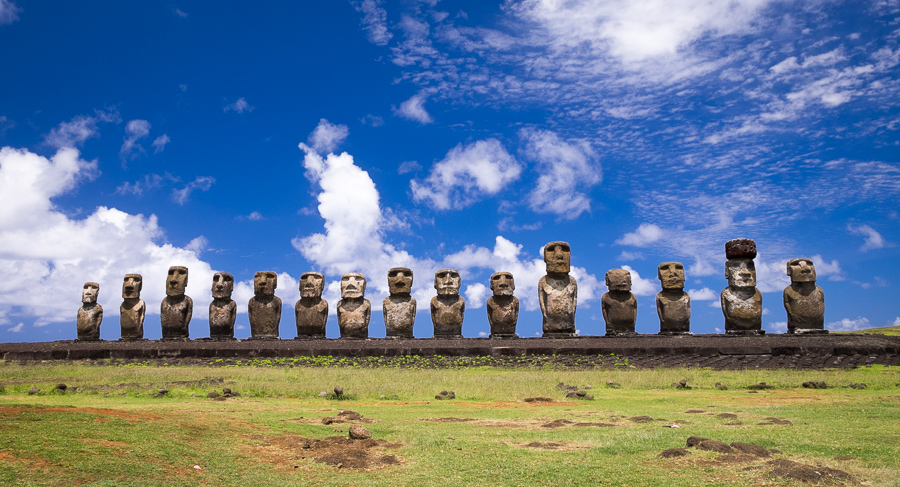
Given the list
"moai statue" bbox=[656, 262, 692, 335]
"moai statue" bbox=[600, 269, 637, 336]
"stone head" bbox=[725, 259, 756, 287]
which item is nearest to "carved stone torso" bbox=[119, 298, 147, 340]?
"moai statue" bbox=[600, 269, 637, 336]

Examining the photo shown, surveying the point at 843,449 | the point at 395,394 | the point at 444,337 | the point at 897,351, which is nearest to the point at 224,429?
the point at 395,394

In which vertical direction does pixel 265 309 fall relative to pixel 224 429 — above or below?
above

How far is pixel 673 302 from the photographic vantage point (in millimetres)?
22891

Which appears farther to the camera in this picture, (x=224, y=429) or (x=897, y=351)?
(x=897, y=351)

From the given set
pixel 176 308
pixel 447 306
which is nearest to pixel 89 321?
pixel 176 308

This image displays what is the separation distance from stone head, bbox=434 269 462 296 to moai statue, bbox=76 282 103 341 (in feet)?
46.9

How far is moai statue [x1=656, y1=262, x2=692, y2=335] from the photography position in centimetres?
2278

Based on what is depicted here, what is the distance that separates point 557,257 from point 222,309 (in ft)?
42.4

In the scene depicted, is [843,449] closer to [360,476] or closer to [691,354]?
[360,476]

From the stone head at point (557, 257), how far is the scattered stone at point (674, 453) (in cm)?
1784

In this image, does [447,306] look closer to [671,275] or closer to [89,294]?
[671,275]

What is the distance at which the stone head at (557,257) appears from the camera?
2369 cm

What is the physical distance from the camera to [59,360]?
21516 millimetres

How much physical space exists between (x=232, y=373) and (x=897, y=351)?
1794 centimetres
